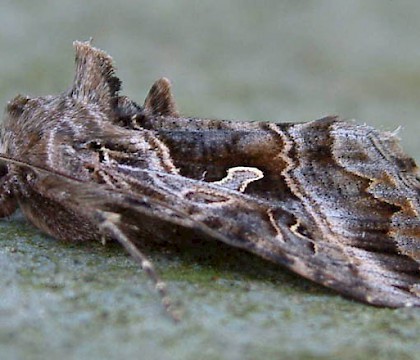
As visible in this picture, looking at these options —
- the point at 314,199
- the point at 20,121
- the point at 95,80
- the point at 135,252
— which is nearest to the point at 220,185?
the point at 314,199

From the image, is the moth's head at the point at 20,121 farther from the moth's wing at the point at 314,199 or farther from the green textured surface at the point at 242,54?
the moth's wing at the point at 314,199

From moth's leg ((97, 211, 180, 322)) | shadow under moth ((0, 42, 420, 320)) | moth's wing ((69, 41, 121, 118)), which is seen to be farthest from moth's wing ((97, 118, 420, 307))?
moth's wing ((69, 41, 121, 118))

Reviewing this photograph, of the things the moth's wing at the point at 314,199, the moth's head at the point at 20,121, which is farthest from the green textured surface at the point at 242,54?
the moth's wing at the point at 314,199

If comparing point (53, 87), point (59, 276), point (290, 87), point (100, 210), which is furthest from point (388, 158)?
point (53, 87)

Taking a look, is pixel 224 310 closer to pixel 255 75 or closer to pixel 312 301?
pixel 312 301

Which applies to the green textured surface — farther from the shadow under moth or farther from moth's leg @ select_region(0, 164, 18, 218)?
the shadow under moth

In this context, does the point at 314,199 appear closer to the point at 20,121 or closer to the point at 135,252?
the point at 135,252
